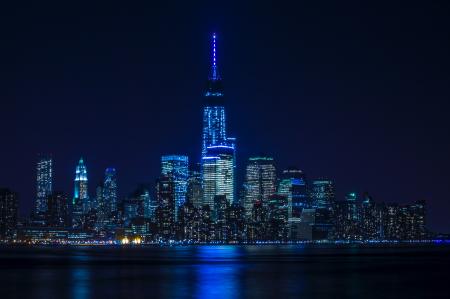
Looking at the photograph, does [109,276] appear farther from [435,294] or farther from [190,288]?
[435,294]

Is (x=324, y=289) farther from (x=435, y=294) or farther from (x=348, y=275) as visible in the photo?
(x=348, y=275)

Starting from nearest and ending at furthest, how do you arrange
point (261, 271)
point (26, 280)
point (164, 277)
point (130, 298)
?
point (130, 298), point (26, 280), point (164, 277), point (261, 271)

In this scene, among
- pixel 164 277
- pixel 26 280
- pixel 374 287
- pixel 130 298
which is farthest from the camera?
pixel 164 277

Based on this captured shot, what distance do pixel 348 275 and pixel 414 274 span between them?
7646 mm

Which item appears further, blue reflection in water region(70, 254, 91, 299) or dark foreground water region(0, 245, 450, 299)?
dark foreground water region(0, 245, 450, 299)

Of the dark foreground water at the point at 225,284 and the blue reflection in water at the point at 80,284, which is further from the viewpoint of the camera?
the dark foreground water at the point at 225,284

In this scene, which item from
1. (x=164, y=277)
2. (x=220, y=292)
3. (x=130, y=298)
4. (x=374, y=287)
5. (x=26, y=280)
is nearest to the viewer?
(x=130, y=298)

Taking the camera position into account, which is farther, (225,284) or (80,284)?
(80,284)

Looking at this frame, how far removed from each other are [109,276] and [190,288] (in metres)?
17.9

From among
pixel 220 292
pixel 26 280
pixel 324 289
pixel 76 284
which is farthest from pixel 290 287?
pixel 26 280

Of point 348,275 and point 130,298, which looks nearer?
point 130,298

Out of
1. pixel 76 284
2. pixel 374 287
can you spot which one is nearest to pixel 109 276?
pixel 76 284

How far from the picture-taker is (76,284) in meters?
76.4

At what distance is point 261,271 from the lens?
97750 mm
